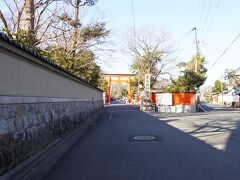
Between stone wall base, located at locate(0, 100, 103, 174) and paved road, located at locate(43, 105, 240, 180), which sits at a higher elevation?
stone wall base, located at locate(0, 100, 103, 174)

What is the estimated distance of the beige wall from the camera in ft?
23.2

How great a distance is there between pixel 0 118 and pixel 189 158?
462 centimetres

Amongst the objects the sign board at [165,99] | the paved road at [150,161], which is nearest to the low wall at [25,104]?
the paved road at [150,161]

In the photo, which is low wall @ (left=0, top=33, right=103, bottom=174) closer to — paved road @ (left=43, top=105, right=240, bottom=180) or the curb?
the curb

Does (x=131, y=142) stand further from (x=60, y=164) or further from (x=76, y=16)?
(x=76, y=16)

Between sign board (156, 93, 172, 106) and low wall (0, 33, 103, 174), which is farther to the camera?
sign board (156, 93, 172, 106)

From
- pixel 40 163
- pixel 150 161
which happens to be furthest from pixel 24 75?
pixel 150 161

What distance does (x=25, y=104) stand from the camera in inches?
328

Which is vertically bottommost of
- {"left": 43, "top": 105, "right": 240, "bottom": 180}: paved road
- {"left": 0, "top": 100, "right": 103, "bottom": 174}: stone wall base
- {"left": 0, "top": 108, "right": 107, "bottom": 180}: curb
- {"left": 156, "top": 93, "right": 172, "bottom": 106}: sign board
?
{"left": 43, "top": 105, "right": 240, "bottom": 180}: paved road

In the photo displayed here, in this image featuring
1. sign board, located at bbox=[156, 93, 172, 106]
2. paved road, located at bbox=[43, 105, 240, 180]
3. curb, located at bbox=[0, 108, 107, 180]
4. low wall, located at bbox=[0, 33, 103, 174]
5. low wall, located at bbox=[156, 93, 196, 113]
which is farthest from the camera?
sign board, located at bbox=[156, 93, 172, 106]

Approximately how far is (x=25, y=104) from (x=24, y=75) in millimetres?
716

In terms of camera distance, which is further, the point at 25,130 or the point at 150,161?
the point at 150,161

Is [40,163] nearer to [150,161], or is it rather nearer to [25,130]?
[25,130]

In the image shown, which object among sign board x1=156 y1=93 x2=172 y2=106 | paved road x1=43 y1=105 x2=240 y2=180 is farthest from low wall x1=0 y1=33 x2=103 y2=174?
sign board x1=156 y1=93 x2=172 y2=106
